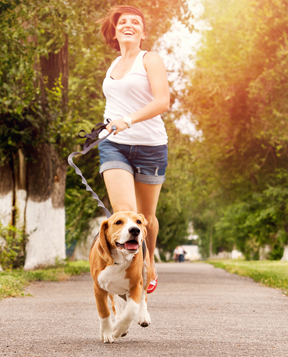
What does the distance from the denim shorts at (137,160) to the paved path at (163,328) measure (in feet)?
4.37

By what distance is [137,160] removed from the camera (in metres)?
4.36

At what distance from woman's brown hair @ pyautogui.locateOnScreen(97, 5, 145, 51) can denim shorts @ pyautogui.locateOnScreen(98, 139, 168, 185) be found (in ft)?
3.55

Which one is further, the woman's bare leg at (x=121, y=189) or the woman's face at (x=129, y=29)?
the woman's face at (x=129, y=29)

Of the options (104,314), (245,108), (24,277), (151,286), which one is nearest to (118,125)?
(104,314)

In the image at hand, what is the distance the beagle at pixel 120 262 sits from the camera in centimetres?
335

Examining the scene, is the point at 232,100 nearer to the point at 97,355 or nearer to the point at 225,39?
the point at 225,39

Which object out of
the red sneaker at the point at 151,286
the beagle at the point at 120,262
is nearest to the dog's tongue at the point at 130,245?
the beagle at the point at 120,262

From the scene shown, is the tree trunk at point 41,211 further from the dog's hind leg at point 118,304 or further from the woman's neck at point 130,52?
the dog's hind leg at point 118,304

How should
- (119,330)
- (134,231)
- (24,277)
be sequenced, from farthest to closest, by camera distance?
(24,277), (119,330), (134,231)

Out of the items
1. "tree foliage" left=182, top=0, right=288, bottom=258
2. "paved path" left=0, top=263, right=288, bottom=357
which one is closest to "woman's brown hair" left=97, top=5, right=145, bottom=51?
"paved path" left=0, top=263, right=288, bottom=357

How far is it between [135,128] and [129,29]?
3.05 ft

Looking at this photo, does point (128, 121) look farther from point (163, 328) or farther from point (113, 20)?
point (163, 328)

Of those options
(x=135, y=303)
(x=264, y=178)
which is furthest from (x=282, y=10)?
(x=135, y=303)

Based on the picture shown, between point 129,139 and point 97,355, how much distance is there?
173cm
